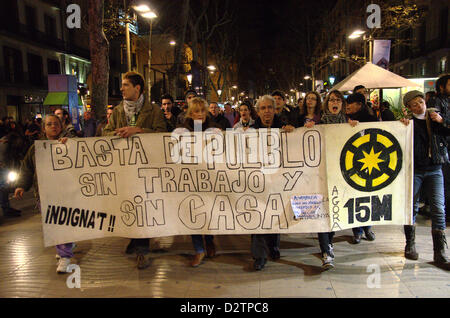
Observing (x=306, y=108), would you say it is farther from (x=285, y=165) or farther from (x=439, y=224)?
(x=439, y=224)

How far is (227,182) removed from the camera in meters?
4.31

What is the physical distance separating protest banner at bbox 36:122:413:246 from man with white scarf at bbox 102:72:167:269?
0.88ft

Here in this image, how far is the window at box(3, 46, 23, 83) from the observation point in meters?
28.4

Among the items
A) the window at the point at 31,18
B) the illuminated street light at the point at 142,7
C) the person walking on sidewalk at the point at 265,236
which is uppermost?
the window at the point at 31,18

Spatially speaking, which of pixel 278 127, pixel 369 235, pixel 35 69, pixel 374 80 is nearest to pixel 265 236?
pixel 278 127

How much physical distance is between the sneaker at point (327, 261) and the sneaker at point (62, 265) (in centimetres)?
285

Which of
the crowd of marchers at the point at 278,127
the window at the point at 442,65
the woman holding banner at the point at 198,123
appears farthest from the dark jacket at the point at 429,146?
the window at the point at 442,65

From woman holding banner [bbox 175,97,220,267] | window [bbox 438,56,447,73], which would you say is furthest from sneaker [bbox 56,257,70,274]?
window [bbox 438,56,447,73]

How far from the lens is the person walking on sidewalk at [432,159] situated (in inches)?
168

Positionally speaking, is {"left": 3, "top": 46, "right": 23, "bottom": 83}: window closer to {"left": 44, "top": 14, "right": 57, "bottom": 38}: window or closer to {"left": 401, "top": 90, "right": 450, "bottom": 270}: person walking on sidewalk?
→ {"left": 44, "top": 14, "right": 57, "bottom": 38}: window

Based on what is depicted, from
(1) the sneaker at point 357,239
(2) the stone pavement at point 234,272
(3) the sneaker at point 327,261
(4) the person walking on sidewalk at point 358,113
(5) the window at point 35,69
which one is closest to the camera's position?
(2) the stone pavement at point 234,272

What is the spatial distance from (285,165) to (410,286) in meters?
1.67

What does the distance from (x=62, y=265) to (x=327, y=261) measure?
9.59ft

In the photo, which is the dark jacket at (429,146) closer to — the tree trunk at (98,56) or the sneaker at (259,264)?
the sneaker at (259,264)
